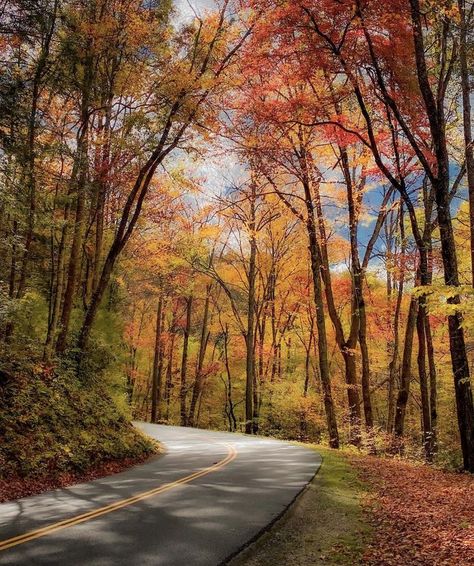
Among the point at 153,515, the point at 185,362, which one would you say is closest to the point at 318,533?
the point at 153,515

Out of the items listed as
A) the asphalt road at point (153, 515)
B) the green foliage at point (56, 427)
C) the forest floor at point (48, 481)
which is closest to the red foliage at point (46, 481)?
the forest floor at point (48, 481)

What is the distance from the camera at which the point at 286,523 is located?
299 inches

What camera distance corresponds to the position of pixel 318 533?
23.9 ft

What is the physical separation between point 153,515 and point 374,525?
3488mm

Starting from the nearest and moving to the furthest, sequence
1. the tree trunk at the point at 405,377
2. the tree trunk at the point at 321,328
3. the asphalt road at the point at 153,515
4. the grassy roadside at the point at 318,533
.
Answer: the asphalt road at the point at 153,515, the grassy roadside at the point at 318,533, the tree trunk at the point at 405,377, the tree trunk at the point at 321,328

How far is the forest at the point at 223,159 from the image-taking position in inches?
461

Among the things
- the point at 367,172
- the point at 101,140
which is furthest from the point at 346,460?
the point at 101,140

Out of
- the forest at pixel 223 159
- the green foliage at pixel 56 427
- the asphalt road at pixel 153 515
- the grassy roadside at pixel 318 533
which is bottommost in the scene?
the grassy roadside at pixel 318 533

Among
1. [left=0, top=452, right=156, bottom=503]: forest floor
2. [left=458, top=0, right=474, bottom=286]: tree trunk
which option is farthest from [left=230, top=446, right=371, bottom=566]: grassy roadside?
[left=458, top=0, right=474, bottom=286]: tree trunk

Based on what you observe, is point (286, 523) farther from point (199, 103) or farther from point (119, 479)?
point (199, 103)

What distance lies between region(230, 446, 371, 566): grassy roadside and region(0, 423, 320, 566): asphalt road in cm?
21

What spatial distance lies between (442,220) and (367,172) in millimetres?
5025

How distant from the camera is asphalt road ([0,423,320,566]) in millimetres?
5672

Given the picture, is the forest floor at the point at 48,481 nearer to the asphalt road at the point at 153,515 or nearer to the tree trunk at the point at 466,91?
the asphalt road at the point at 153,515
